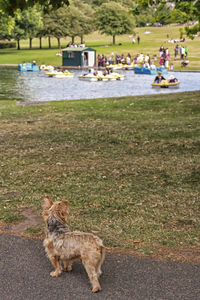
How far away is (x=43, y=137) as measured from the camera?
42.8 ft

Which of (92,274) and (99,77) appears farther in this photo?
(99,77)

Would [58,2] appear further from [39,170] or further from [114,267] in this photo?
[114,267]

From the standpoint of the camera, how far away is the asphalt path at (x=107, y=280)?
4730 mm

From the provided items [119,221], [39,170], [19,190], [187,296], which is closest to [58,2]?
[39,170]

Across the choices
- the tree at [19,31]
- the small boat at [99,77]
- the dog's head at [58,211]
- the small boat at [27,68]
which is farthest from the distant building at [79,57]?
the dog's head at [58,211]

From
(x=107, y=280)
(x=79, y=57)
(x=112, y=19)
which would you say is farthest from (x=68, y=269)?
(x=112, y=19)

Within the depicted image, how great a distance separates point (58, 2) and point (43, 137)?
177 inches

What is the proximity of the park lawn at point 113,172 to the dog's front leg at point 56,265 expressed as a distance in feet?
3.65

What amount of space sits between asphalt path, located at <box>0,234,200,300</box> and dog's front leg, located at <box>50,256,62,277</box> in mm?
69

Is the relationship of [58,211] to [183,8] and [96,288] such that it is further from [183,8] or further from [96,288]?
[183,8]

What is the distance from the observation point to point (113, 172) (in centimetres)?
932

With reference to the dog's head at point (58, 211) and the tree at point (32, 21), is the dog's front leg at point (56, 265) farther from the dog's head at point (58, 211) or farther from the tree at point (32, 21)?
the tree at point (32, 21)

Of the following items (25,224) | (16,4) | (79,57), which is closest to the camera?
(25,224)

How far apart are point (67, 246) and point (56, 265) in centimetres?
41
